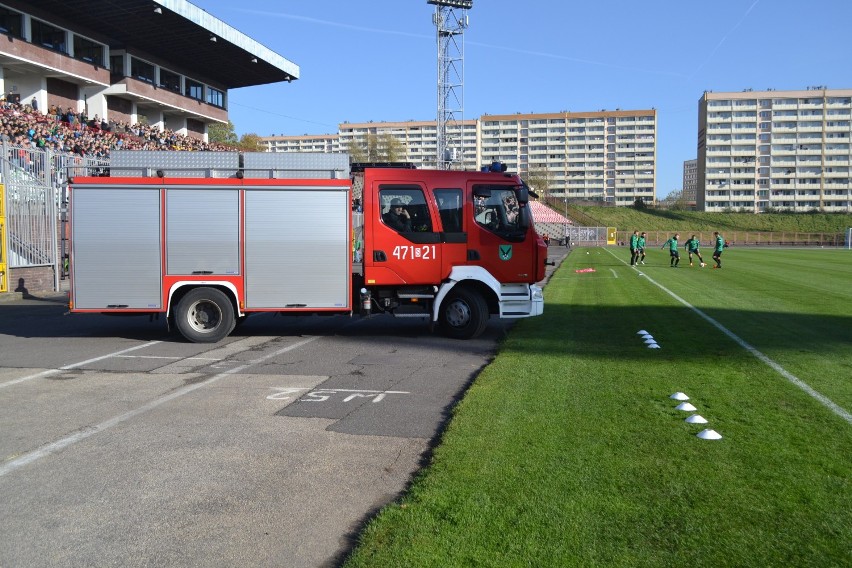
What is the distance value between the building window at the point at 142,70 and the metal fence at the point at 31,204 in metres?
33.7

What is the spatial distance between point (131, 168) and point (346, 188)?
11.9ft

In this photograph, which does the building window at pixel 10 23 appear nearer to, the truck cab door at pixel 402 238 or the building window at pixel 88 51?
the building window at pixel 88 51

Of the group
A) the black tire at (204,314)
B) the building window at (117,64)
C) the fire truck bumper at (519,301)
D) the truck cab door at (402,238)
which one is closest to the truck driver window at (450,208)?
the truck cab door at (402,238)

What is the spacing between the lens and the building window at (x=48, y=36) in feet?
143

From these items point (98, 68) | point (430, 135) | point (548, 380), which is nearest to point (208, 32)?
point (98, 68)

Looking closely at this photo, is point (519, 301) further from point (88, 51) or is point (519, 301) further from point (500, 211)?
point (88, 51)

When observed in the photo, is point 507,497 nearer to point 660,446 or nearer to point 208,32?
point 660,446

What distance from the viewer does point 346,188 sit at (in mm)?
12297

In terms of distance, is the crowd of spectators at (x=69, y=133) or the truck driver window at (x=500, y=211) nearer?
the truck driver window at (x=500, y=211)

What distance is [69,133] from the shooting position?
113 ft

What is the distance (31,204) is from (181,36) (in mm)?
33801

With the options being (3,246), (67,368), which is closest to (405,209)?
(67,368)

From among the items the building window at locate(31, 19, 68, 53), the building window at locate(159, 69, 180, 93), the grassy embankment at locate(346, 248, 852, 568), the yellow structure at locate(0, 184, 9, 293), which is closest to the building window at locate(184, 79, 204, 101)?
the building window at locate(159, 69, 180, 93)

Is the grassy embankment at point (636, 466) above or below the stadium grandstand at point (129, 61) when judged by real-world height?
below
